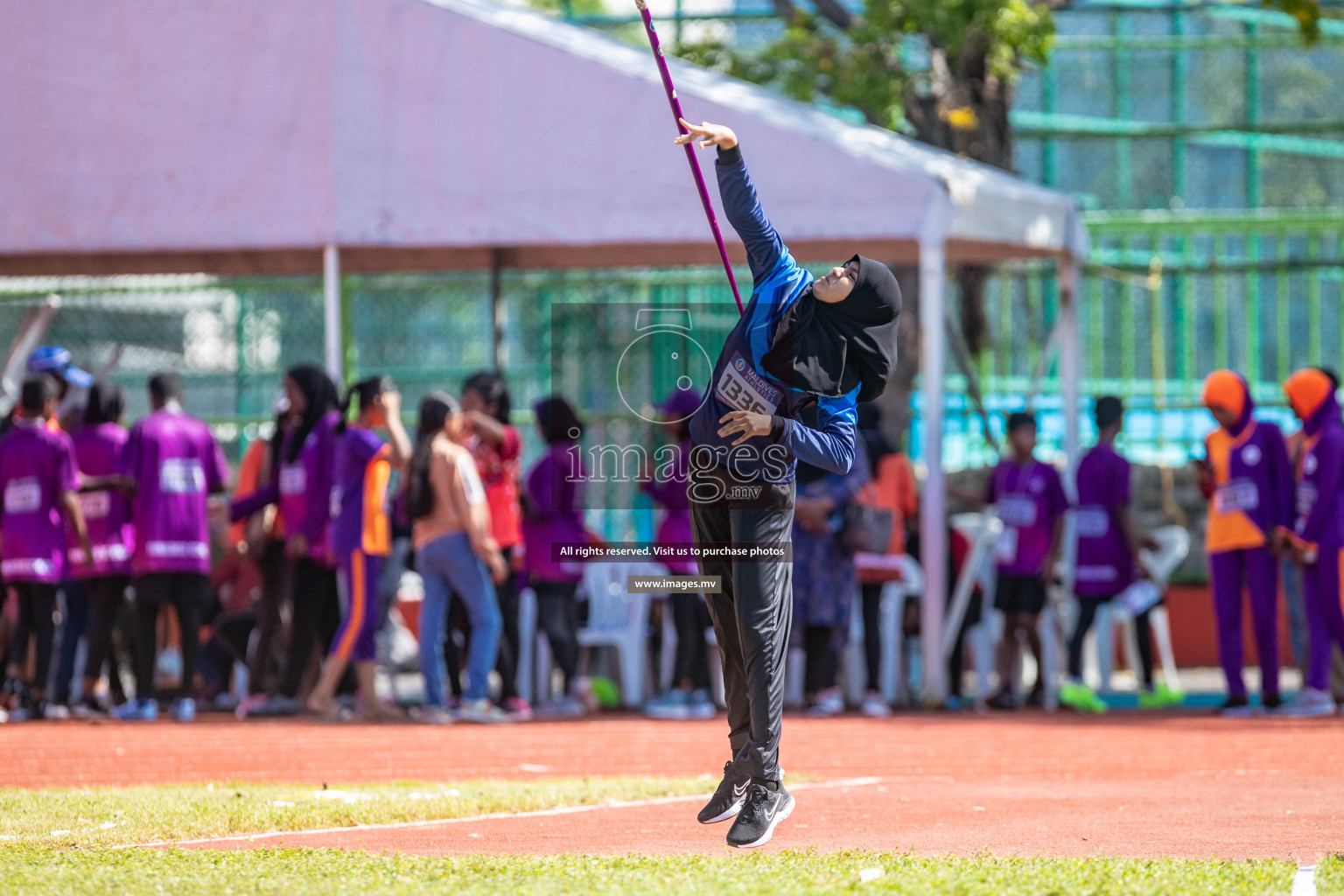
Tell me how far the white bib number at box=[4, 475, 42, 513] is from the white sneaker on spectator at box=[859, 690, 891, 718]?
5087mm

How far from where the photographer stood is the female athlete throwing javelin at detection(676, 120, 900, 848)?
5559 millimetres

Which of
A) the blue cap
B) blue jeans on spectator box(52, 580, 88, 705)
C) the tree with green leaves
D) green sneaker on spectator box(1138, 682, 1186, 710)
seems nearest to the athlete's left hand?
blue jeans on spectator box(52, 580, 88, 705)

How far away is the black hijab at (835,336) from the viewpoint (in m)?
5.57

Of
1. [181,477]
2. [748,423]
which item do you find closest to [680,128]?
[748,423]

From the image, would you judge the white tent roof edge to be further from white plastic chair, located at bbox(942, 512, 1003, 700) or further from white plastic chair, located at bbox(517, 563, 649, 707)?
white plastic chair, located at bbox(517, 563, 649, 707)

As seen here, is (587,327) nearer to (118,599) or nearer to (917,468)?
(917,468)

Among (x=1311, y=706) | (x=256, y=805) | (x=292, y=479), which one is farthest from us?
(x=292, y=479)

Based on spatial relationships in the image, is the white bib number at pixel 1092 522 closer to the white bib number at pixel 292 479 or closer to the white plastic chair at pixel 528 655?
the white plastic chair at pixel 528 655

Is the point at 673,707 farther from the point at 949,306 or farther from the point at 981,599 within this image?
the point at 949,306

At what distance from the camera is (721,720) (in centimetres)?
1080

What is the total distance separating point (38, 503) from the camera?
10594mm

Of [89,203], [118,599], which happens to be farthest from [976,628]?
[89,203]

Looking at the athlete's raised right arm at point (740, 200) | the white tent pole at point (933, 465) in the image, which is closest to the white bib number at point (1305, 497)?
the white tent pole at point (933, 465)

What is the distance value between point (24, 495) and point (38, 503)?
101 mm
